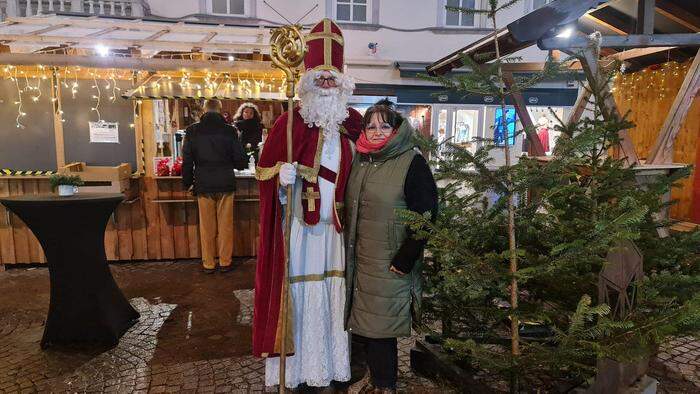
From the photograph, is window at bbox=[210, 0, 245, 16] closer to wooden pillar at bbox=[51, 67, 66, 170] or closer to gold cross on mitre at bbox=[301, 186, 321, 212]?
wooden pillar at bbox=[51, 67, 66, 170]

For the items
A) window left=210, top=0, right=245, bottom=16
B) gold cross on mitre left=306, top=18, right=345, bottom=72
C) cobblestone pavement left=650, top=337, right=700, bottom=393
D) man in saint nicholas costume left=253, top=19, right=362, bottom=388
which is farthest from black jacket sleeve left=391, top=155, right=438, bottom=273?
window left=210, top=0, right=245, bottom=16

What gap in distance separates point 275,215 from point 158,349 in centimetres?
191

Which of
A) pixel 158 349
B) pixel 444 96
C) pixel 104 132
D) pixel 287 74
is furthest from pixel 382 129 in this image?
pixel 444 96

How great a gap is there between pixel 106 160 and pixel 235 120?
2223mm

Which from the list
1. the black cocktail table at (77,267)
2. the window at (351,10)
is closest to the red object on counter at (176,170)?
the black cocktail table at (77,267)

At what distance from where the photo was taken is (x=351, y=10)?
11.9 m

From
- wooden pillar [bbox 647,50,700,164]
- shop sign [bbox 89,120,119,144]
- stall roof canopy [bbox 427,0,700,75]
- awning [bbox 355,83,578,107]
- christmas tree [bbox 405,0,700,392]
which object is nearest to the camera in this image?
christmas tree [bbox 405,0,700,392]

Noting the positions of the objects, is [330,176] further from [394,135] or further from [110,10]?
[110,10]

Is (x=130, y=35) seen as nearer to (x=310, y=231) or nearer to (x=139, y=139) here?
(x=139, y=139)

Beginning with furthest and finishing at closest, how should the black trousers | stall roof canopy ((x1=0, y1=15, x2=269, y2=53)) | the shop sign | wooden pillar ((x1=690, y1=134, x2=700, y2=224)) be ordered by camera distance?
1. wooden pillar ((x1=690, y1=134, x2=700, y2=224))
2. the shop sign
3. stall roof canopy ((x1=0, y1=15, x2=269, y2=53))
4. the black trousers

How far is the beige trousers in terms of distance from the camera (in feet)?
19.7

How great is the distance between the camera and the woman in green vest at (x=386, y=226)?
9.18ft

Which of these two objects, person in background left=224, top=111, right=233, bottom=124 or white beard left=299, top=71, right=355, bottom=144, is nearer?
white beard left=299, top=71, right=355, bottom=144

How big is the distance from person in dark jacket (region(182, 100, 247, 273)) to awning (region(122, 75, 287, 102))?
1.45 ft
